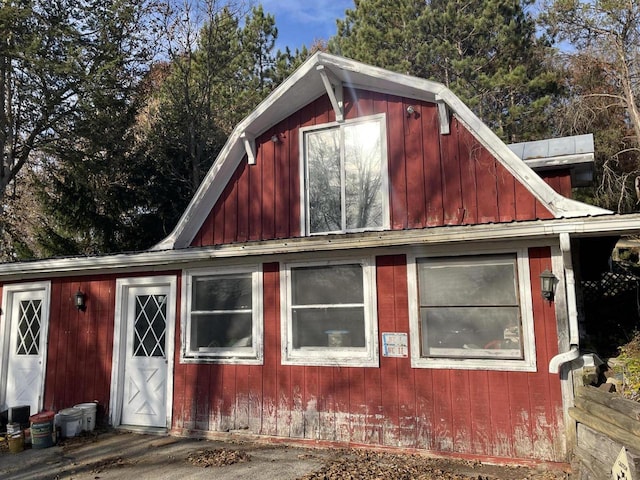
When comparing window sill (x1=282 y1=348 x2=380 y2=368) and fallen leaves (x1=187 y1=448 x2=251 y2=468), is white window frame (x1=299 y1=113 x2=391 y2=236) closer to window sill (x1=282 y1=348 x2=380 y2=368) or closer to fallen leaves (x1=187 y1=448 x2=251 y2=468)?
window sill (x1=282 y1=348 x2=380 y2=368)

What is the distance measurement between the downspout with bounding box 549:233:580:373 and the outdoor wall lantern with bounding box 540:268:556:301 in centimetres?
15

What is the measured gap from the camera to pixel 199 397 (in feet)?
23.5

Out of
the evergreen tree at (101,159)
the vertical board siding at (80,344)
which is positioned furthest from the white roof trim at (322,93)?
the evergreen tree at (101,159)

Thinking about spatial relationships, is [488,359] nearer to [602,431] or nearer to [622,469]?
[602,431]

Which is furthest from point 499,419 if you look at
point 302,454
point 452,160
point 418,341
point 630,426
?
point 452,160

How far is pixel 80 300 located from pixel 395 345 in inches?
208

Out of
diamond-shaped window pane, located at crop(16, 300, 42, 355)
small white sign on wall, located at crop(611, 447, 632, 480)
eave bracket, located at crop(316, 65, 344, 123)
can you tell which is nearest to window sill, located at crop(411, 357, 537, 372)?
Result: small white sign on wall, located at crop(611, 447, 632, 480)

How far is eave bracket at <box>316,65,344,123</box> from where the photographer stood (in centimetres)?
695

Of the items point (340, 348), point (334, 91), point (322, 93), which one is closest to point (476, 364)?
point (340, 348)

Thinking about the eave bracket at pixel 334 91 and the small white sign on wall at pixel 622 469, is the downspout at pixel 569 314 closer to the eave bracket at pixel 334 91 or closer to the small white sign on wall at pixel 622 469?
the small white sign on wall at pixel 622 469

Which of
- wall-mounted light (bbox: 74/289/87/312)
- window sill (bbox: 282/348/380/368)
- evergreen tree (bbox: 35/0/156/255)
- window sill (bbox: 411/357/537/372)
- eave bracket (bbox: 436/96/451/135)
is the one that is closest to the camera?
window sill (bbox: 411/357/537/372)

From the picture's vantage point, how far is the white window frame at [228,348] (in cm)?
693

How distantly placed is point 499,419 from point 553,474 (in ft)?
2.40

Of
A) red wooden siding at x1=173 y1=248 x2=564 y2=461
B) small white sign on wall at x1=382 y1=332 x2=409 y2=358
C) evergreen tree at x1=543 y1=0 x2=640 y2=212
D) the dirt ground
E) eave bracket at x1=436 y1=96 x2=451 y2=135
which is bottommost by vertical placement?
the dirt ground
